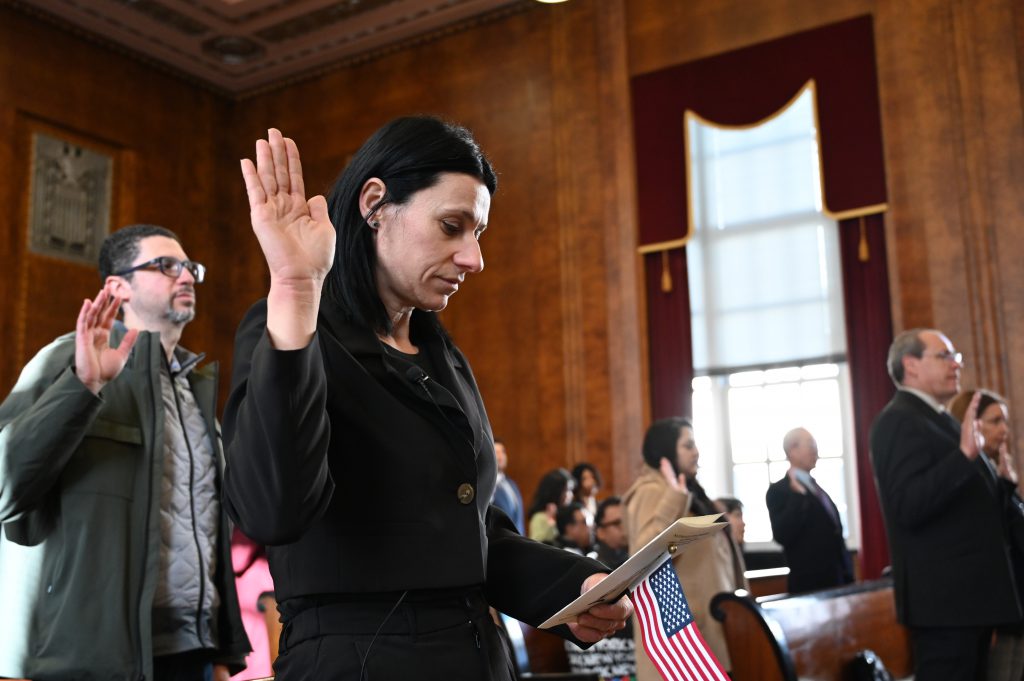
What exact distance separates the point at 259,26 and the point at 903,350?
9.99m

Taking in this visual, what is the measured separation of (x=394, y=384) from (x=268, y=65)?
1311cm

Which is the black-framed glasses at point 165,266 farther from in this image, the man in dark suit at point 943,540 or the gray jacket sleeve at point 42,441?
the man in dark suit at point 943,540

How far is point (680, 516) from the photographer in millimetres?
5004

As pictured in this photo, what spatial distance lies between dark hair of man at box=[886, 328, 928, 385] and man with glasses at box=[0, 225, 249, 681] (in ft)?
10.6

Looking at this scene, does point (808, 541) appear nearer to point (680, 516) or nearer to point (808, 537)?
point (808, 537)

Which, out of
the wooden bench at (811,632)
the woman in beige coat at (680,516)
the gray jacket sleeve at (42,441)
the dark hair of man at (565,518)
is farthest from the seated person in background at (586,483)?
the gray jacket sleeve at (42,441)

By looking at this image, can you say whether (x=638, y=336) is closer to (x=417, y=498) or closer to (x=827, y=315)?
(x=827, y=315)

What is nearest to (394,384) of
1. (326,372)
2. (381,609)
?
(326,372)

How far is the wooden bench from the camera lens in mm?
4305

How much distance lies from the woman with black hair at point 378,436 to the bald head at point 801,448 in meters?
5.59

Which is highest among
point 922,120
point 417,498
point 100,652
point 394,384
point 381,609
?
point 922,120

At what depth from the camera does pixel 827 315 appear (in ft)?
33.2

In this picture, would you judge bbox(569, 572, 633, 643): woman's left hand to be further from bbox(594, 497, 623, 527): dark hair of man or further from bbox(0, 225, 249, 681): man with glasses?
bbox(594, 497, 623, 527): dark hair of man

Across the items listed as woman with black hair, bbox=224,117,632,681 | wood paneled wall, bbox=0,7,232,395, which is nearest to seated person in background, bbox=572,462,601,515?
wood paneled wall, bbox=0,7,232,395
